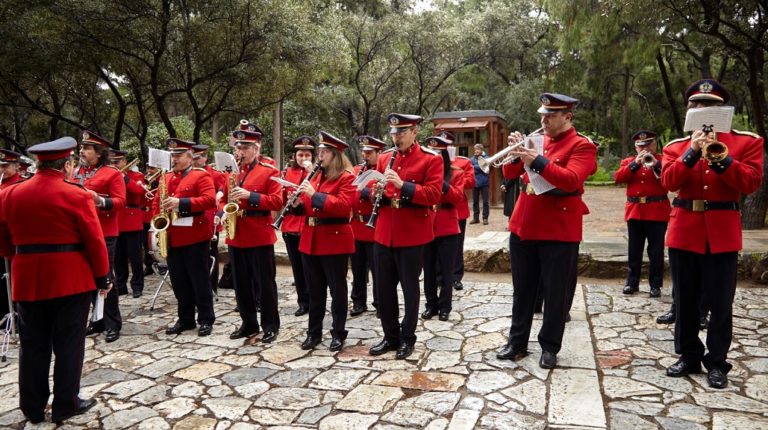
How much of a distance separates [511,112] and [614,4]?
16321 mm

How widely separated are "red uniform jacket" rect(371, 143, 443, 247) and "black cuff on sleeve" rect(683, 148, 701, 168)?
2061mm

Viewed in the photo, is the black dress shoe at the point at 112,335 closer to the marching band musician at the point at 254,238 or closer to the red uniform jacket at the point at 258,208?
the marching band musician at the point at 254,238

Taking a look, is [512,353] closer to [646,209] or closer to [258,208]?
[258,208]

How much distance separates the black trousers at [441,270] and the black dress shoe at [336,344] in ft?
5.50

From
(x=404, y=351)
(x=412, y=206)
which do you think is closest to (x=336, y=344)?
(x=404, y=351)

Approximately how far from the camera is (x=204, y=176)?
6.38 metres

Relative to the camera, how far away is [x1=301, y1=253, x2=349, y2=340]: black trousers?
5.71 m

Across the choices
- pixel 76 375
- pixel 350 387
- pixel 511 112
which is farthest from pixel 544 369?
pixel 511 112

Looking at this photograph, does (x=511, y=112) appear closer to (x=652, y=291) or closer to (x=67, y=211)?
(x=652, y=291)

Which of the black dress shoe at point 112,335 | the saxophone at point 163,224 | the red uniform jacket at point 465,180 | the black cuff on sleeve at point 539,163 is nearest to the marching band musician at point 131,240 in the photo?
the black dress shoe at point 112,335

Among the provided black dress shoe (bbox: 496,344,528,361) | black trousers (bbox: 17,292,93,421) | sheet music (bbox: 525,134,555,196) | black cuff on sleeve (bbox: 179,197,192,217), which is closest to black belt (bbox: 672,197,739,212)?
sheet music (bbox: 525,134,555,196)

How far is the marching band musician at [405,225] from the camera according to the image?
209 inches

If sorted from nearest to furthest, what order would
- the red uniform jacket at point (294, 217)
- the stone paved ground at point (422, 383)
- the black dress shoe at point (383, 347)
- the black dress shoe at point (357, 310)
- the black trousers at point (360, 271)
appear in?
the stone paved ground at point (422, 383)
the black dress shoe at point (383, 347)
the red uniform jacket at point (294, 217)
the black dress shoe at point (357, 310)
the black trousers at point (360, 271)

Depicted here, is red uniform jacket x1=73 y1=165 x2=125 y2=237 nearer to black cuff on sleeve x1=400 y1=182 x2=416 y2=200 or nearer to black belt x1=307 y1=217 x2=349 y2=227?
black belt x1=307 y1=217 x2=349 y2=227
